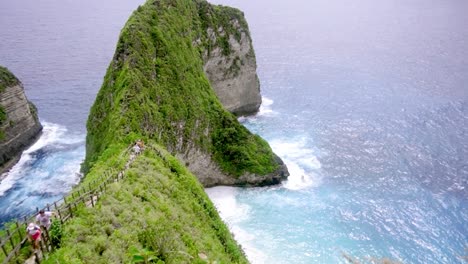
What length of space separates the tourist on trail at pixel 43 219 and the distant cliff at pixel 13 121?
48.8 m

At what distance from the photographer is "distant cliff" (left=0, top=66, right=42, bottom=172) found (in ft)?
195

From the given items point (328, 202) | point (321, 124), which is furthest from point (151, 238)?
point (321, 124)

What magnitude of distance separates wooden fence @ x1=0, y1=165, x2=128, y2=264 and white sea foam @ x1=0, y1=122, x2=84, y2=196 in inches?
1363

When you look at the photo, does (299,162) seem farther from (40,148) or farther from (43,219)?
(43,219)

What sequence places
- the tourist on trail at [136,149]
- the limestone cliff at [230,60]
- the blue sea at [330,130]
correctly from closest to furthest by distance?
the tourist on trail at [136,149]
the blue sea at [330,130]
the limestone cliff at [230,60]

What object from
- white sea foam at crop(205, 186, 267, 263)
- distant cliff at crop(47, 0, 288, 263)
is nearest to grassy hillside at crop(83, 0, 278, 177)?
distant cliff at crop(47, 0, 288, 263)

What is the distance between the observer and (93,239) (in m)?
17.5

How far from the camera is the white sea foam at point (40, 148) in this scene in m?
56.1

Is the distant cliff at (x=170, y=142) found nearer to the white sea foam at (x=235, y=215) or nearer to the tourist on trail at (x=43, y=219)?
the tourist on trail at (x=43, y=219)

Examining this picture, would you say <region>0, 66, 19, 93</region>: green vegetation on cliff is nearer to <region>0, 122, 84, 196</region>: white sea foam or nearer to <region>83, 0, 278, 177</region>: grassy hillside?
<region>0, 122, 84, 196</region>: white sea foam

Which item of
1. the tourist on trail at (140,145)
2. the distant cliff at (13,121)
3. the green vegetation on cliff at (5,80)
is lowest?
the distant cliff at (13,121)

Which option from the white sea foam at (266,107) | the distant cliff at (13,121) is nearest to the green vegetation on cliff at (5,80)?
the distant cliff at (13,121)

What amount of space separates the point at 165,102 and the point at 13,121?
99.1 ft

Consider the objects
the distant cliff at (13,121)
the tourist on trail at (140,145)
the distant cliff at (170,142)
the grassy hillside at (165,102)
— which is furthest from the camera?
the distant cliff at (13,121)
